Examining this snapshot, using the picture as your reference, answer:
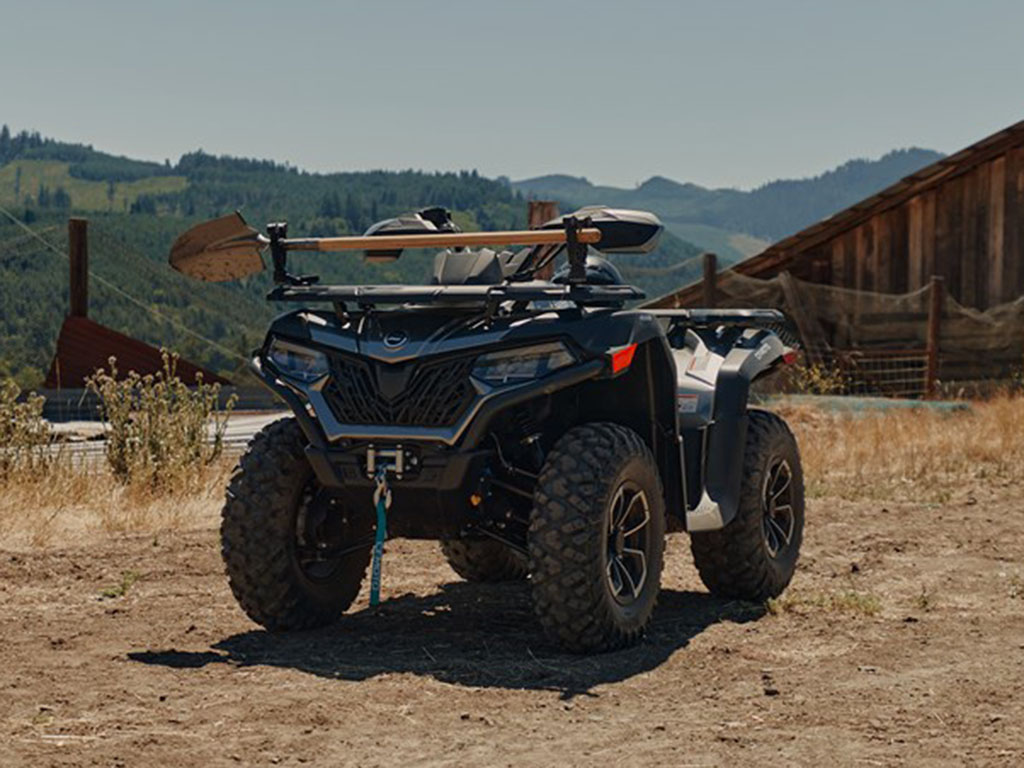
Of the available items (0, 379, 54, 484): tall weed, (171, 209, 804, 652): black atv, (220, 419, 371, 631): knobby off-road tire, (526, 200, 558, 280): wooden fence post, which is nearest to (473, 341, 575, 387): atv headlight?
(171, 209, 804, 652): black atv

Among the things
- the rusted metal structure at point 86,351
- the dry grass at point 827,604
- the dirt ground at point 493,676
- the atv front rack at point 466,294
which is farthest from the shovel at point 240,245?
the rusted metal structure at point 86,351

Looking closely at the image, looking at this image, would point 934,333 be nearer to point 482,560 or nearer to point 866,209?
point 866,209

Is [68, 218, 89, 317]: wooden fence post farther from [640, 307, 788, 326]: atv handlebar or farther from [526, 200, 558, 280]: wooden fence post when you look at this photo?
[640, 307, 788, 326]: atv handlebar

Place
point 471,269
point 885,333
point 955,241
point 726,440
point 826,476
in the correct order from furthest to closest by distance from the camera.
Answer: point 955,241, point 885,333, point 826,476, point 726,440, point 471,269

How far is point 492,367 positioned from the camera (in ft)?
20.2

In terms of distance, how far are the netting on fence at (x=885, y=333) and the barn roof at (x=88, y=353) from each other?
331 inches

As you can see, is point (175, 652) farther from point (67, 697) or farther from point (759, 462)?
point (759, 462)

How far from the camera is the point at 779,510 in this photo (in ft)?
26.2

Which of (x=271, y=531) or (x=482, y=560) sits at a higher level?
(x=271, y=531)

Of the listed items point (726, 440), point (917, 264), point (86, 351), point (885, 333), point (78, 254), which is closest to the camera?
point (726, 440)

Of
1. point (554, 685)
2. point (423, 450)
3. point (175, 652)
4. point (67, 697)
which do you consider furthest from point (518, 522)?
point (67, 697)

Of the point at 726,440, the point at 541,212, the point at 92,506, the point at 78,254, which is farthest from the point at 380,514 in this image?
the point at 78,254

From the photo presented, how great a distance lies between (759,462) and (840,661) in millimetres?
1580

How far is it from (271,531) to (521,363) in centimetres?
130
